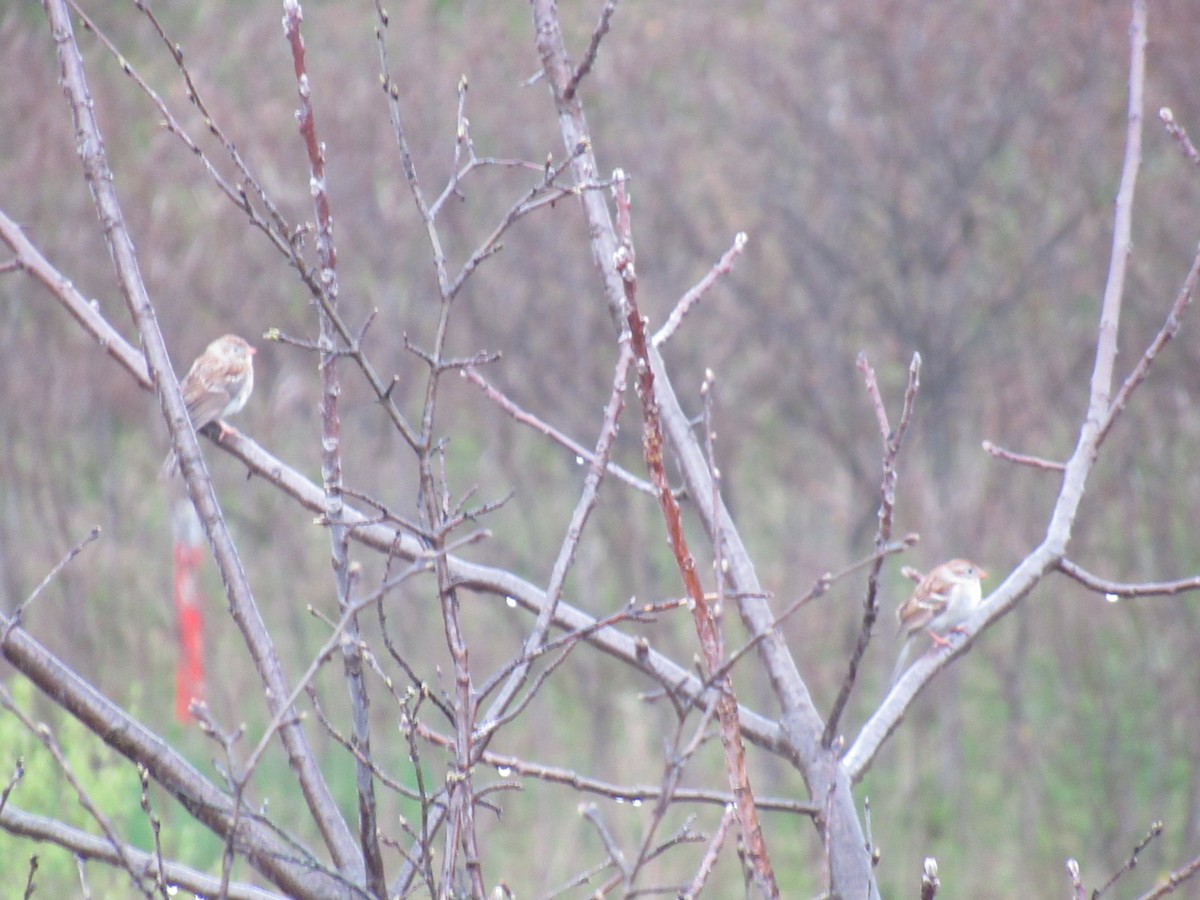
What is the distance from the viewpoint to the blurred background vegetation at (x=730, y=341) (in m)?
9.15

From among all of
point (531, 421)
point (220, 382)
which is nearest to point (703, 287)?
point (531, 421)

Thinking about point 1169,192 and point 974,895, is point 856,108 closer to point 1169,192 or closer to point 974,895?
point 1169,192

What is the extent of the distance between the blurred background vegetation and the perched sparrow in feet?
6.33

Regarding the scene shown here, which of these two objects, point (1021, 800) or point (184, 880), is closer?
point (184, 880)

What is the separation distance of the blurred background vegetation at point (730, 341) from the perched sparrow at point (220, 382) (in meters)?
1.93

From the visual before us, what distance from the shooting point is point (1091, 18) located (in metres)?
9.30

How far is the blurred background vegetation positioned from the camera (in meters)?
9.15

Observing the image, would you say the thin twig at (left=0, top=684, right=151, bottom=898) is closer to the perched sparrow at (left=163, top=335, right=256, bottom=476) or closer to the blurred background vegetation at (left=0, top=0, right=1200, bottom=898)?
the perched sparrow at (left=163, top=335, right=256, bottom=476)

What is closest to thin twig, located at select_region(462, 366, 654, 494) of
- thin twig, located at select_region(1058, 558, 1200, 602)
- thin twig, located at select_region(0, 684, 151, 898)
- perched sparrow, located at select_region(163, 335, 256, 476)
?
thin twig, located at select_region(1058, 558, 1200, 602)

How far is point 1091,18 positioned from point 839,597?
4083mm

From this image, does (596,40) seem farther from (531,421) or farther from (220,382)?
(220,382)

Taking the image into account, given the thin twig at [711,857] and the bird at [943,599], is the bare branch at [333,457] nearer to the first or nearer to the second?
the thin twig at [711,857]

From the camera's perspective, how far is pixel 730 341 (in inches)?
410

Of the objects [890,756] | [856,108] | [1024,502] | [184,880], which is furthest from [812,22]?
[184,880]
